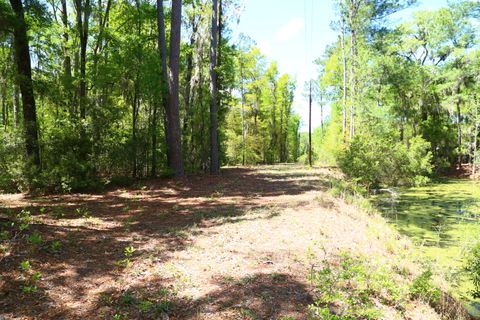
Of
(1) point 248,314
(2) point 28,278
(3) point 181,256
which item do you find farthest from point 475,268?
(2) point 28,278

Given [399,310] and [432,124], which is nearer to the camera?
[399,310]

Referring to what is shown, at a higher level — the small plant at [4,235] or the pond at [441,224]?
the small plant at [4,235]

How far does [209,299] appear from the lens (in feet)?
12.1

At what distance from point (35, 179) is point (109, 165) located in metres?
2.53

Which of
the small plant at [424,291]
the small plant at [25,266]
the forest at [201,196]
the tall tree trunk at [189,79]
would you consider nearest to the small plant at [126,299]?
the forest at [201,196]

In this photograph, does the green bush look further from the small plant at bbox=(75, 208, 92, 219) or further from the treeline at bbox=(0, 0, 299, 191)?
the small plant at bbox=(75, 208, 92, 219)

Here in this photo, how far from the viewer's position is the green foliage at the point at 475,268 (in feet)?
16.6

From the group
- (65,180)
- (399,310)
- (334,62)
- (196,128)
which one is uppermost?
(334,62)

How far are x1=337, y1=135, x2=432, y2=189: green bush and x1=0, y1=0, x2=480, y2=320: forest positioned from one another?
4.7 inches

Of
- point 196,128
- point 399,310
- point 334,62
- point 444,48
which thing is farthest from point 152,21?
point 444,48

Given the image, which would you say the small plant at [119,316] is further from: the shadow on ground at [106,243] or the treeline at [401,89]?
the treeline at [401,89]

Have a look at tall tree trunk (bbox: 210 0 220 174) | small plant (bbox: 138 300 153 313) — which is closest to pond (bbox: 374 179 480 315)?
small plant (bbox: 138 300 153 313)

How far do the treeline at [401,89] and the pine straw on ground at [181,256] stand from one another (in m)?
10.6

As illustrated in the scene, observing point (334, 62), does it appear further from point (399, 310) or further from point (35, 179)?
point (399, 310)
